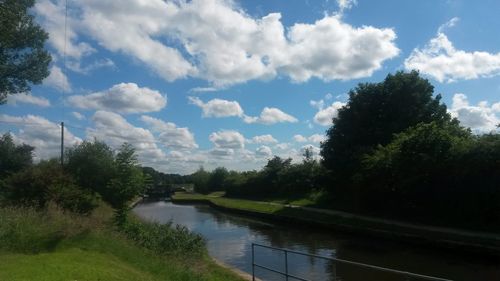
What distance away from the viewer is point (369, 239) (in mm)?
25094

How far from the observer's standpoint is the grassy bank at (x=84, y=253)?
9727 millimetres

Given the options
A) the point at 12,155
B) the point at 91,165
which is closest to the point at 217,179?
the point at 12,155

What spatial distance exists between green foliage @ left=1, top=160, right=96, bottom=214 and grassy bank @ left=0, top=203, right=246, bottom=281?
4.52m

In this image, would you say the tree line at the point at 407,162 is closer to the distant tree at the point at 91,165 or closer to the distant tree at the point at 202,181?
the distant tree at the point at 91,165

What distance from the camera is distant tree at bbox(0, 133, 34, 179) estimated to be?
179 ft

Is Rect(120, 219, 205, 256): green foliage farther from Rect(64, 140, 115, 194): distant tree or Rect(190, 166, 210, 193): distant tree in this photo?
Rect(190, 166, 210, 193): distant tree

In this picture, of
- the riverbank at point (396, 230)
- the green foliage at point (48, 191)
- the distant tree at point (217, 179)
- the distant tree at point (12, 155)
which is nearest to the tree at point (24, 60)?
the green foliage at point (48, 191)

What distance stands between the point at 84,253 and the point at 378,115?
31027mm

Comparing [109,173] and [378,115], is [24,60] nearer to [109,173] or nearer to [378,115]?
[109,173]

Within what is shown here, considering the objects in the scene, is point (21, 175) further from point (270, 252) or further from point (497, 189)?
point (497, 189)

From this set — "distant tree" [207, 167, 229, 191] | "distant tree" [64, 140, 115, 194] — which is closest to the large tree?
"distant tree" [64, 140, 115, 194]

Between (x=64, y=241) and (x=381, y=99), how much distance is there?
100 ft

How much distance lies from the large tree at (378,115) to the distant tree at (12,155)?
34762mm

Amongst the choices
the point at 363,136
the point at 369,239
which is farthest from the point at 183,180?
the point at 369,239
